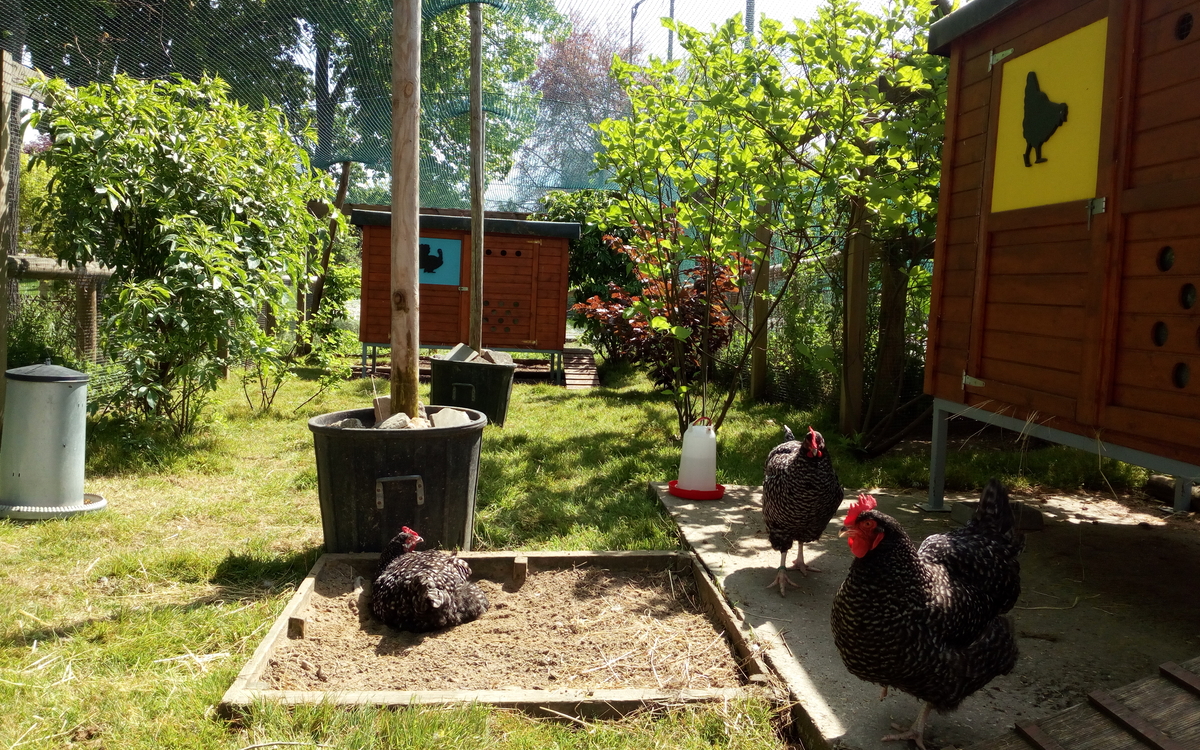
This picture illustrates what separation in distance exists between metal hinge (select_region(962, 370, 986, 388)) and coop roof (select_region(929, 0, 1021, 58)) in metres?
1.96

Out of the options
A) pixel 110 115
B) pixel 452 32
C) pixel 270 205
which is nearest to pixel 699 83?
pixel 270 205

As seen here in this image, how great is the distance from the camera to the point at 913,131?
6.02 m

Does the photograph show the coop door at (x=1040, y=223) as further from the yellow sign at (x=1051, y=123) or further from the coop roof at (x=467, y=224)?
the coop roof at (x=467, y=224)

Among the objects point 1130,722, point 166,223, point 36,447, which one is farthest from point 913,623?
point 166,223

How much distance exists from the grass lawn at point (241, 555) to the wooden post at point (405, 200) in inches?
41.0

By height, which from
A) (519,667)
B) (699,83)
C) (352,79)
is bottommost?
(519,667)

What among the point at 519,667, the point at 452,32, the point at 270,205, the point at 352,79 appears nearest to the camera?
the point at 519,667

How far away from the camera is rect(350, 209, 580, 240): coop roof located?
11453 millimetres

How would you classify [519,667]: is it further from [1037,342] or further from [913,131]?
[913,131]

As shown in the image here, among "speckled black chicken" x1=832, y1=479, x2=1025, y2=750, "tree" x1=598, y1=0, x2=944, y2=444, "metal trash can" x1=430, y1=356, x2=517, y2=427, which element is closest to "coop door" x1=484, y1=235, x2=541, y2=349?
"metal trash can" x1=430, y1=356, x2=517, y2=427

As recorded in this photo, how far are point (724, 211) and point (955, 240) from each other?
1.57 meters

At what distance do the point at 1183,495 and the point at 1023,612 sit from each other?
8.57 ft

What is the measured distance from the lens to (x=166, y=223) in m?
5.38

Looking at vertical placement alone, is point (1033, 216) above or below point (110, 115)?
below
